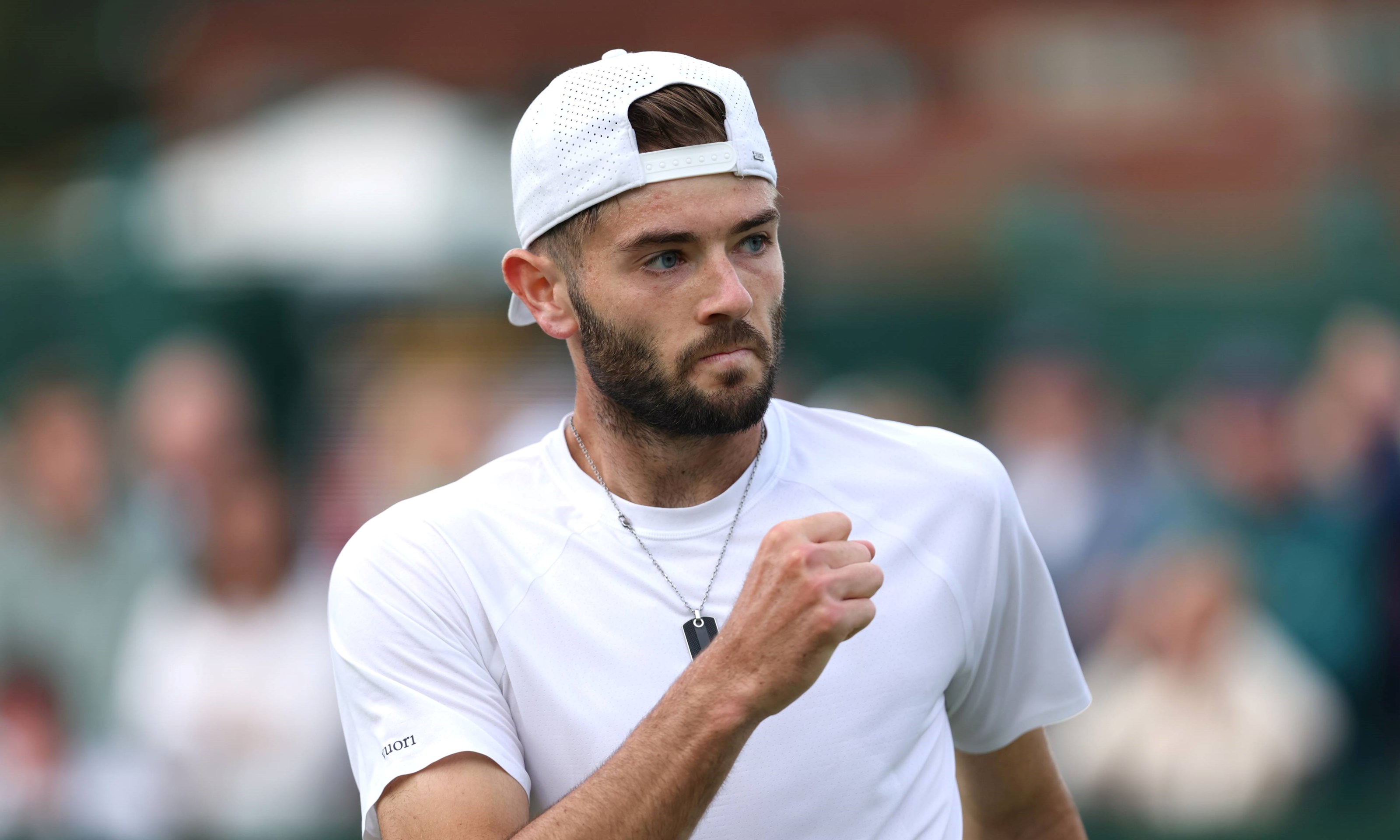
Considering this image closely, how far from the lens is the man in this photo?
9.28 feet

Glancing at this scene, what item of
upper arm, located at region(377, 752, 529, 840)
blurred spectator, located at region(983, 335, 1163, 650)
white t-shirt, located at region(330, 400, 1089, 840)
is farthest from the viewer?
blurred spectator, located at region(983, 335, 1163, 650)

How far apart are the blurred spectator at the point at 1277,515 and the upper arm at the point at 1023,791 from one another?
4.22m

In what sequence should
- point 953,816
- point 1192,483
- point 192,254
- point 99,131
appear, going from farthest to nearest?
point 99,131, point 192,254, point 1192,483, point 953,816

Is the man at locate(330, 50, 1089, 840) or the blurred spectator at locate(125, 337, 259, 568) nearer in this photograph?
the man at locate(330, 50, 1089, 840)

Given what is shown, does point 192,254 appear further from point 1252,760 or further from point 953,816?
point 953,816

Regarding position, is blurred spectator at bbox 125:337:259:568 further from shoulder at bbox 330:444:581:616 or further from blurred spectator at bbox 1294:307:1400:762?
blurred spectator at bbox 1294:307:1400:762

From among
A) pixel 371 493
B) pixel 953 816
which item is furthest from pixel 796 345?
pixel 953 816

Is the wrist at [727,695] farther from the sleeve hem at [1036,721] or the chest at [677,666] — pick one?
the sleeve hem at [1036,721]

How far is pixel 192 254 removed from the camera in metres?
8.44

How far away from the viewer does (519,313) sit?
11.2 ft

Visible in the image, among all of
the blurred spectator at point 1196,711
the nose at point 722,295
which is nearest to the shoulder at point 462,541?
the nose at point 722,295

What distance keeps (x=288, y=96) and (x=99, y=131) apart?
7145mm

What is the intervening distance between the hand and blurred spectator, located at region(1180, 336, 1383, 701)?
203 inches

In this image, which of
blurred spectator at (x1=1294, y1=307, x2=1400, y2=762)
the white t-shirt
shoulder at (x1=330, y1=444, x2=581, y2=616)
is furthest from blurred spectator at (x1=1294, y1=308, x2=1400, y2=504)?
shoulder at (x1=330, y1=444, x2=581, y2=616)
